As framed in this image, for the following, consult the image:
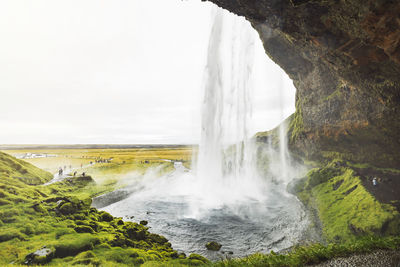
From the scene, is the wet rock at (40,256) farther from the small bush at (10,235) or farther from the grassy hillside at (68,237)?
the small bush at (10,235)

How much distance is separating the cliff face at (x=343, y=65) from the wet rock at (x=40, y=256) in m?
19.7

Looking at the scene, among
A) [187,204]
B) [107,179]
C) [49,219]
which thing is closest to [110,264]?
[49,219]

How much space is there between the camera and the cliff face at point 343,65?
35.2ft

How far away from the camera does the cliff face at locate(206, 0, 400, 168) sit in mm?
10743

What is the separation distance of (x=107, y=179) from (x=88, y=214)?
28.7 metres

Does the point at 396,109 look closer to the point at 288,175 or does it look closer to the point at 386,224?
the point at 386,224

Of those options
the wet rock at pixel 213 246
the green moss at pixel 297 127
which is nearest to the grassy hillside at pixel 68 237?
the wet rock at pixel 213 246

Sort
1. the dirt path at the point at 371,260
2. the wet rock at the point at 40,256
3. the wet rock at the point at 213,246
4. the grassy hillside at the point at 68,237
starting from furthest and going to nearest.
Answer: the wet rock at the point at 213,246, the grassy hillside at the point at 68,237, the wet rock at the point at 40,256, the dirt path at the point at 371,260

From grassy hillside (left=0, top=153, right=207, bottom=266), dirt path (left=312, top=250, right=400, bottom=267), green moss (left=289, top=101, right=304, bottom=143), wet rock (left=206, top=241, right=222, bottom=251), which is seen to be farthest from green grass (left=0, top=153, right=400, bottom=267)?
green moss (left=289, top=101, right=304, bottom=143)

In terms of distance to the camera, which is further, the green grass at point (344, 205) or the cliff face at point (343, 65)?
the green grass at point (344, 205)

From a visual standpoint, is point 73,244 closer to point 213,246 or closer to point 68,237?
point 68,237

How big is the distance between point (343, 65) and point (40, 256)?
86.4 feet

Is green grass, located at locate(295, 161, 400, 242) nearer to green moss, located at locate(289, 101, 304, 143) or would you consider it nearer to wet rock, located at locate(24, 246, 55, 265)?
green moss, located at locate(289, 101, 304, 143)

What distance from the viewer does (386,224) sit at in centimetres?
1445
